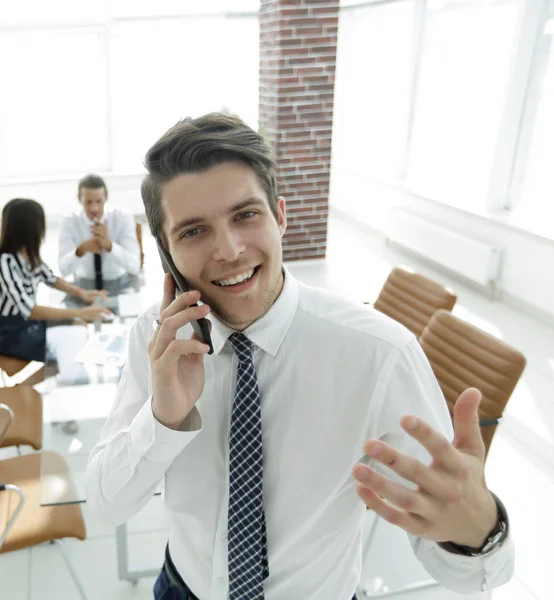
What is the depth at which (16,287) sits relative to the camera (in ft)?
9.57

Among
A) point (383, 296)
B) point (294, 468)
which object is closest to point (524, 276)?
point (383, 296)

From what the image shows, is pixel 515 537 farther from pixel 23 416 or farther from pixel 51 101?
pixel 51 101

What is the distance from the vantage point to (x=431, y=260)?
6430 millimetres

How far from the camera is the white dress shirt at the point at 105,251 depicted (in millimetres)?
3574

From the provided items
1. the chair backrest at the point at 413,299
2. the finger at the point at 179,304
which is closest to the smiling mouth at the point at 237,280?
the finger at the point at 179,304

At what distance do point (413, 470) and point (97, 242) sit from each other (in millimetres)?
3105

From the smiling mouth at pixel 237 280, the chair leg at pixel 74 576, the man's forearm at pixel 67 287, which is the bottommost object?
the chair leg at pixel 74 576

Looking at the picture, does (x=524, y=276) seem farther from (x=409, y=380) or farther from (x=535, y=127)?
(x=409, y=380)

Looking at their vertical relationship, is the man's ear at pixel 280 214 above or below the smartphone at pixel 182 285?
above

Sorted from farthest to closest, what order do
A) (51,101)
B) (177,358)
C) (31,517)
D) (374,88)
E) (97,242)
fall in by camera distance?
(374,88)
(51,101)
(97,242)
(31,517)
(177,358)

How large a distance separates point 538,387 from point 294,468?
3326 mm

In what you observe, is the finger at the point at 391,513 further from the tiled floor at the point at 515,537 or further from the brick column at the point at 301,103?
the brick column at the point at 301,103

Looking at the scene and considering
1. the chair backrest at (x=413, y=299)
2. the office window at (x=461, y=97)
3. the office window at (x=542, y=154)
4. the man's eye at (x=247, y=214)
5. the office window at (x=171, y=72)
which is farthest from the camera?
the office window at (x=171, y=72)

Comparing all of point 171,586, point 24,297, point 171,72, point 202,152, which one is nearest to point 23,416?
point 24,297
